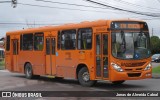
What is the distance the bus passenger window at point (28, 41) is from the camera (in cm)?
2372

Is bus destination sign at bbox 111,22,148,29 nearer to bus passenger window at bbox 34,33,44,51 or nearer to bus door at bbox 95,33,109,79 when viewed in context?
bus door at bbox 95,33,109,79

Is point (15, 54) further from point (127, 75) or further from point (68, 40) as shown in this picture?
point (127, 75)

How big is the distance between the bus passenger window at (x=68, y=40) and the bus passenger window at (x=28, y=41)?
361 cm

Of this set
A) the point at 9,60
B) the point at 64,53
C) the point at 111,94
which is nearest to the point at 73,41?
the point at 64,53

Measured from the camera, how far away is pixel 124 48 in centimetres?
1748

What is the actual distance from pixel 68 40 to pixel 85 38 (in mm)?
1498

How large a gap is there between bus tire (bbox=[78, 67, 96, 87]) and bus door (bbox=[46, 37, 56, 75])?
2661 millimetres

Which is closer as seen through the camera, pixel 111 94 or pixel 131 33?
pixel 111 94

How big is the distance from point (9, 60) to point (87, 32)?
9206 millimetres

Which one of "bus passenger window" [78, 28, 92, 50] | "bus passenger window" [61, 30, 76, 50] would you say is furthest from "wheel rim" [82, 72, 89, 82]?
"bus passenger window" [61, 30, 76, 50]

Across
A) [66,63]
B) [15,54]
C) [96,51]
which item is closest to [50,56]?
[66,63]

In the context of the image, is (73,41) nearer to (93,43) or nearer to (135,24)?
(93,43)

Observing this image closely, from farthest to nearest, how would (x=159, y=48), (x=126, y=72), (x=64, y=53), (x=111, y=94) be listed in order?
1. (x=159, y=48)
2. (x=64, y=53)
3. (x=126, y=72)
4. (x=111, y=94)

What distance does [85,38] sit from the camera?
18.8 metres
